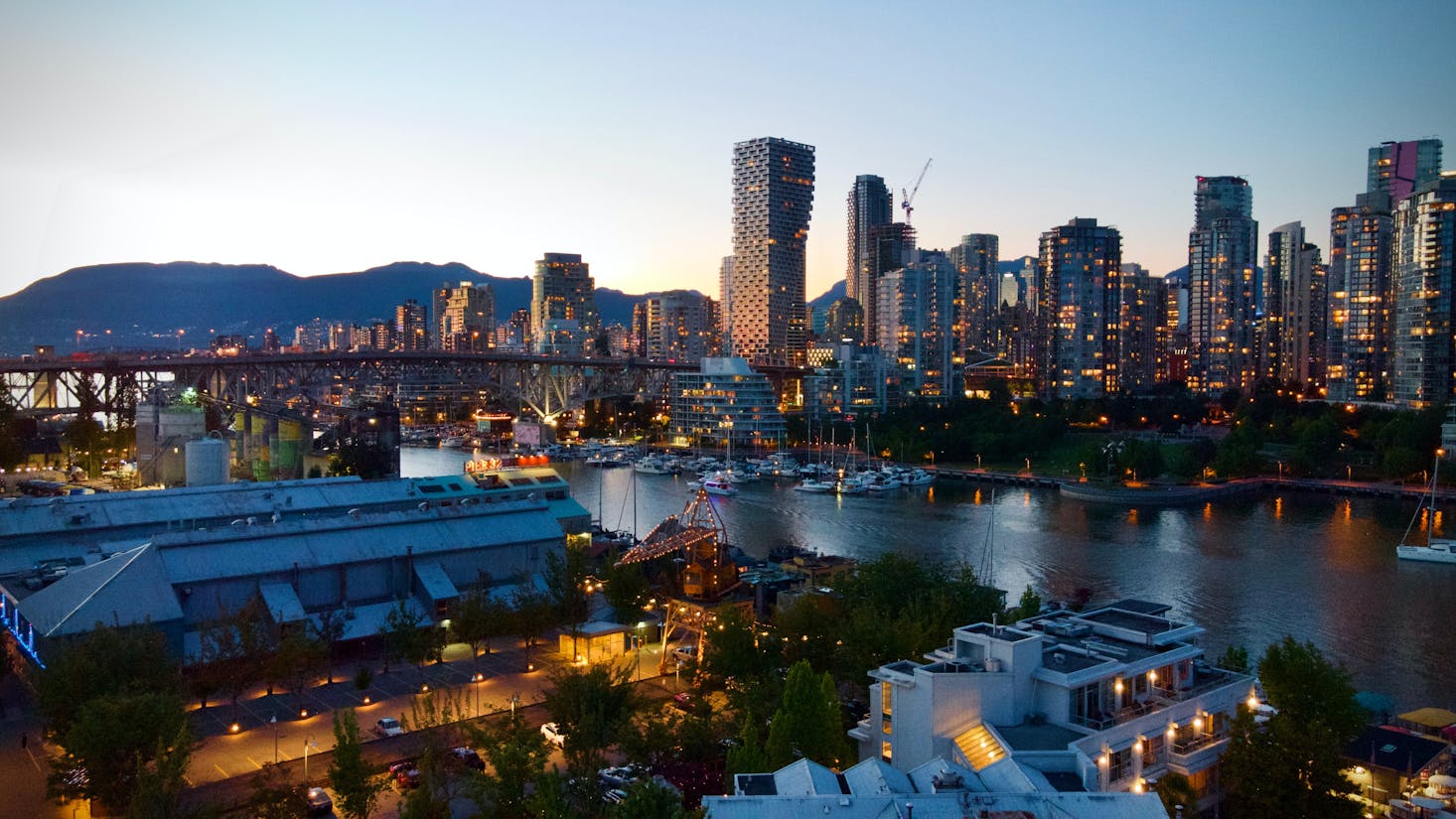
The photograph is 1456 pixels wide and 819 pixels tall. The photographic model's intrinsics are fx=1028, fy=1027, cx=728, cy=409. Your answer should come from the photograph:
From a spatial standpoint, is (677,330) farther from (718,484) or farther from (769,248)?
(718,484)

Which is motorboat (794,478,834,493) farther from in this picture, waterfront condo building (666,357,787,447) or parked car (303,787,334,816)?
parked car (303,787,334,816)

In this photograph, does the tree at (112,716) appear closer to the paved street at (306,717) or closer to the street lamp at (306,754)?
the paved street at (306,717)

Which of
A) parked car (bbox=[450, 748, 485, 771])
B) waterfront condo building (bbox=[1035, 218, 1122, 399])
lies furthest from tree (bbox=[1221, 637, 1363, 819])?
waterfront condo building (bbox=[1035, 218, 1122, 399])

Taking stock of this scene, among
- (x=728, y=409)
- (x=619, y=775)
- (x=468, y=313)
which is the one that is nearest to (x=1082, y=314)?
(x=728, y=409)

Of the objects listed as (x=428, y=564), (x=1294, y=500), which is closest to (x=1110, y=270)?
(x=1294, y=500)

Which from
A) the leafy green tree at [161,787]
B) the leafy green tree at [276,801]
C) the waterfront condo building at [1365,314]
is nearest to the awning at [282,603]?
the leafy green tree at [276,801]

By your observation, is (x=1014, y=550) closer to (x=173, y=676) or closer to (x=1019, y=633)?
(x=1019, y=633)
